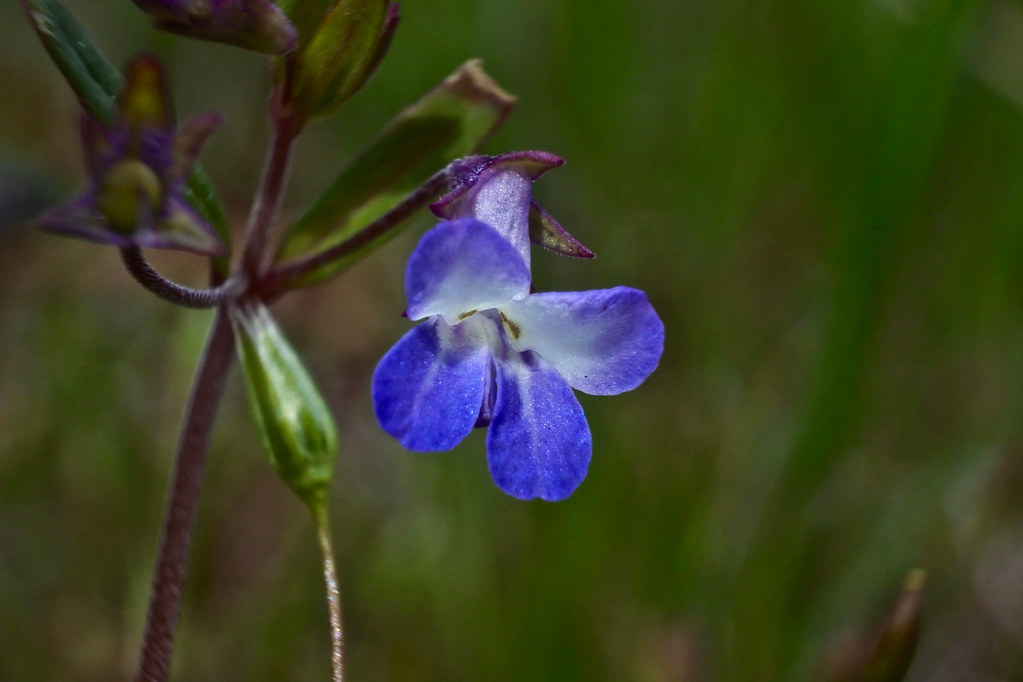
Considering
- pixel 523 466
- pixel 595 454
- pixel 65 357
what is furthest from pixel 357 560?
pixel 523 466

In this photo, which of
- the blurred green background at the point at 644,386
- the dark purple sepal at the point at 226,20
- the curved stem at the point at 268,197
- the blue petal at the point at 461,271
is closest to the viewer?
the blue petal at the point at 461,271

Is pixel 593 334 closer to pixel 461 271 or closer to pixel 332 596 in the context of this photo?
pixel 461 271

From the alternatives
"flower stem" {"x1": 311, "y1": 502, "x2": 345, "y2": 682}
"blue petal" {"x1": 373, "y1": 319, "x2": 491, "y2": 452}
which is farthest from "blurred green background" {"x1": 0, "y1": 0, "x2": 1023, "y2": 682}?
"blue petal" {"x1": 373, "y1": 319, "x2": 491, "y2": 452}

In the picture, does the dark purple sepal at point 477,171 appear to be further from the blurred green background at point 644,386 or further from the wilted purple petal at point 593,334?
the blurred green background at point 644,386

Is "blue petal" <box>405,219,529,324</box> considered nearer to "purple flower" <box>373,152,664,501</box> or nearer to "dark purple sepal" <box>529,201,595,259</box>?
"purple flower" <box>373,152,664,501</box>

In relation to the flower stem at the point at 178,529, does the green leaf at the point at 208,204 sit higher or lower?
higher

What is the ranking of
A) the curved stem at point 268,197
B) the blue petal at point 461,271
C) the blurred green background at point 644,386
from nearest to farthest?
1. the blue petal at point 461,271
2. the curved stem at point 268,197
3. the blurred green background at point 644,386

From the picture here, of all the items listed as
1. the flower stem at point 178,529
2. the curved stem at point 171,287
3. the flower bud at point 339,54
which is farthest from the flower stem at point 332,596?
the flower bud at point 339,54

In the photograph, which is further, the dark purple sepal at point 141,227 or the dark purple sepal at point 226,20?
the dark purple sepal at point 226,20
